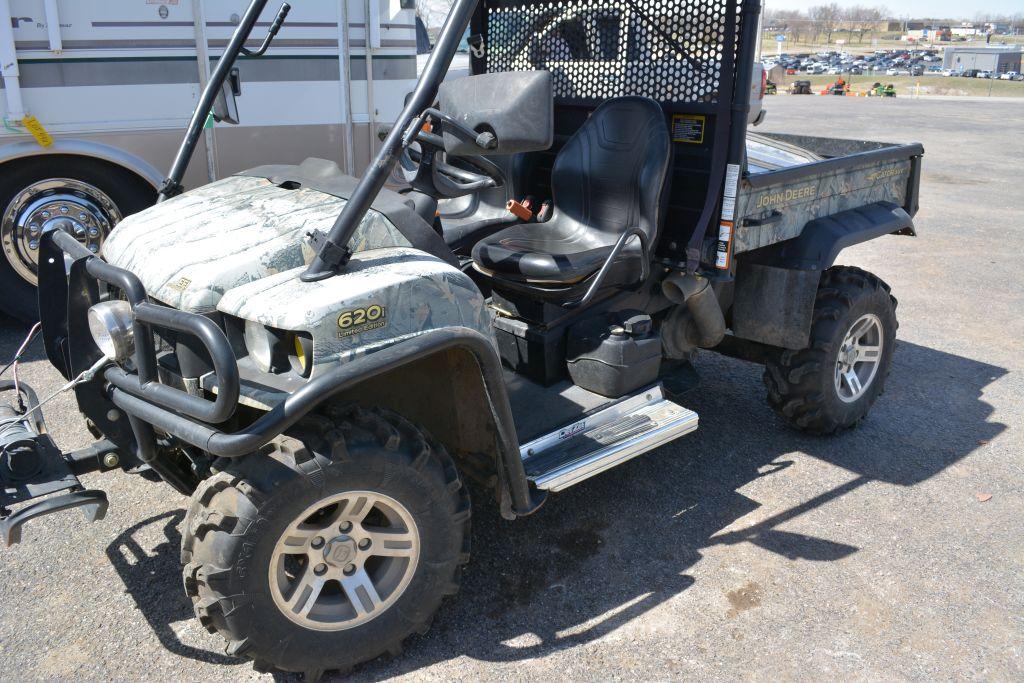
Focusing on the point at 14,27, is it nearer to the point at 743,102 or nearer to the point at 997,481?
the point at 743,102

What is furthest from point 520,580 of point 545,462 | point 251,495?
point 251,495

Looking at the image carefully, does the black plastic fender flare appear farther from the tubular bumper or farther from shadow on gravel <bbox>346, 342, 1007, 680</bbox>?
shadow on gravel <bbox>346, 342, 1007, 680</bbox>

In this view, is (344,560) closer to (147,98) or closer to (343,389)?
(343,389)

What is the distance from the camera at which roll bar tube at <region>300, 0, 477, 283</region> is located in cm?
272

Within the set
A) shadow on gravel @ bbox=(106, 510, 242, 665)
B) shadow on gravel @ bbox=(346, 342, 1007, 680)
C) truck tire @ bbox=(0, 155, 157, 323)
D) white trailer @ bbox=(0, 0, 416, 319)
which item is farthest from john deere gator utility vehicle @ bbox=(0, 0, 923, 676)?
truck tire @ bbox=(0, 155, 157, 323)

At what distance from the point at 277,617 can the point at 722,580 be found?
1.69 m

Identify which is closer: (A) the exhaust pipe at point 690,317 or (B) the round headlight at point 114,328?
(B) the round headlight at point 114,328

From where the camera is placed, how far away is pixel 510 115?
278cm

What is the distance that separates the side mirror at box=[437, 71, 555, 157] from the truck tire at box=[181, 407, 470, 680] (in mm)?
915

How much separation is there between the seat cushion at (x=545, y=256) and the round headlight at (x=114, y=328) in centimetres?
163

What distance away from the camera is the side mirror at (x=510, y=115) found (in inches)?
109

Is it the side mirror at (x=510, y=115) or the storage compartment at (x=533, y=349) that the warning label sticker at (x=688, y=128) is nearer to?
the storage compartment at (x=533, y=349)

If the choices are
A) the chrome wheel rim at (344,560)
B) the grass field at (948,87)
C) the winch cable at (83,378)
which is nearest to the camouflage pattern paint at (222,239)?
the winch cable at (83,378)

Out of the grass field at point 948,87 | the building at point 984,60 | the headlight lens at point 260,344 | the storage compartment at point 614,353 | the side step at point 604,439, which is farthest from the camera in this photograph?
the building at point 984,60
